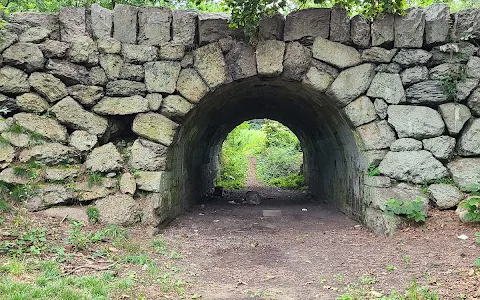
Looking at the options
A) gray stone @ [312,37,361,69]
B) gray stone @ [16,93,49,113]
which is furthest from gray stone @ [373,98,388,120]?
gray stone @ [16,93,49,113]

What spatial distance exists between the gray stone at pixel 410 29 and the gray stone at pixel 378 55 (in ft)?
0.53

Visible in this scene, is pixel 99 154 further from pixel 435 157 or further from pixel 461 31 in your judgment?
pixel 461 31

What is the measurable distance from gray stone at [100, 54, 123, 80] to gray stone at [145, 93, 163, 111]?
1.80 ft

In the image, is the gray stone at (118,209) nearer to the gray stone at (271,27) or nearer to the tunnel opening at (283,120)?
the tunnel opening at (283,120)

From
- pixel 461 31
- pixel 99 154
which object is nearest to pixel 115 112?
pixel 99 154

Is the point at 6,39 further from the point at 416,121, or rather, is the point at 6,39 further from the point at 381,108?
the point at 416,121

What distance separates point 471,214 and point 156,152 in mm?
4124

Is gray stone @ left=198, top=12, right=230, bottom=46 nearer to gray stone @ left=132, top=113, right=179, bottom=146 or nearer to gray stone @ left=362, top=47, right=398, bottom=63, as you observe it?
gray stone @ left=132, top=113, right=179, bottom=146

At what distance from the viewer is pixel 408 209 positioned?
17.7 ft

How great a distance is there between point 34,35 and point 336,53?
13.8 ft

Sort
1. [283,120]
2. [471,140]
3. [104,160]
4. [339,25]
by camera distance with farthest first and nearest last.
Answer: [283,120] < [339,25] < [104,160] < [471,140]

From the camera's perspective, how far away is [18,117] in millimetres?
5746

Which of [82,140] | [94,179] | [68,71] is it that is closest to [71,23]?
[68,71]

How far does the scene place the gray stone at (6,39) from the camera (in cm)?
572
